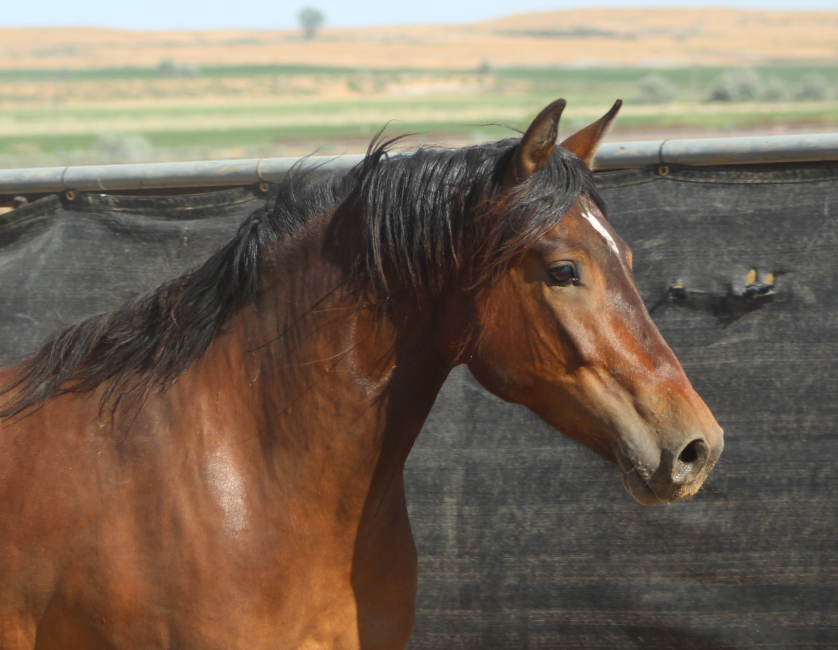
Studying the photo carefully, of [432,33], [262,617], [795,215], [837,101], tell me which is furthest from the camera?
[432,33]

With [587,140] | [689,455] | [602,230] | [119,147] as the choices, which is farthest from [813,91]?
[689,455]

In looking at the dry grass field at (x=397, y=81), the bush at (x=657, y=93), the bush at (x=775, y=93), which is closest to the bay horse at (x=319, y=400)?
the dry grass field at (x=397, y=81)

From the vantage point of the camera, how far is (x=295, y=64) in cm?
11369

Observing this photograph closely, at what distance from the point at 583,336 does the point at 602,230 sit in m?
0.26

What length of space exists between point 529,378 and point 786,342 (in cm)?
135

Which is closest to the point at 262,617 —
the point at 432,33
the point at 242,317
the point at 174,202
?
the point at 242,317

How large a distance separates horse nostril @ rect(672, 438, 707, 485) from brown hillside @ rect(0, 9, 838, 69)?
111 meters

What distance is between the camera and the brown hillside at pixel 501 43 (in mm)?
112438

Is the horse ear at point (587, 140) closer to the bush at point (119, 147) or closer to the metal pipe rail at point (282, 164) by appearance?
the metal pipe rail at point (282, 164)

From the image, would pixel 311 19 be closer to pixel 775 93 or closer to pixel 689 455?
pixel 775 93

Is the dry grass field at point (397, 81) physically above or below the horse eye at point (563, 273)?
above

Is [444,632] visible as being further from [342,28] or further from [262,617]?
[342,28]

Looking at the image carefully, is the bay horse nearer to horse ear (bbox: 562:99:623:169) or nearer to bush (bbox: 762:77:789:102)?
horse ear (bbox: 562:99:623:169)

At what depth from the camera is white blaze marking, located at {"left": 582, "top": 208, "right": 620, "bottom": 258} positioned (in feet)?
6.52
